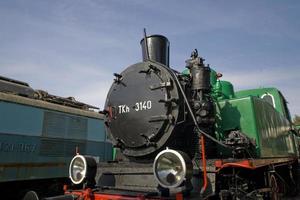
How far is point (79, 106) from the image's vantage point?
9789 mm

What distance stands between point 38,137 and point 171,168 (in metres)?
5.65

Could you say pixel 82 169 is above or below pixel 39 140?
below

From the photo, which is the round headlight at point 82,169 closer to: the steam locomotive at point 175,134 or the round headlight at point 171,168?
the steam locomotive at point 175,134

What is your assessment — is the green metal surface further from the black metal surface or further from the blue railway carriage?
the blue railway carriage

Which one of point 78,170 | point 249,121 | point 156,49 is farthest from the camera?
point 156,49

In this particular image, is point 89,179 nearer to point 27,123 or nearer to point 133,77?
point 133,77

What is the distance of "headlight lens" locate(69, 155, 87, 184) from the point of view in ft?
13.1

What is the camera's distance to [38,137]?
790cm

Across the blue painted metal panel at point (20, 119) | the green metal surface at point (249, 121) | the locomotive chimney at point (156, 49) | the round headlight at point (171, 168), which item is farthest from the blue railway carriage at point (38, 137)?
the round headlight at point (171, 168)

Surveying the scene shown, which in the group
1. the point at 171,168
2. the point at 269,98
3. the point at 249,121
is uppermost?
the point at 269,98

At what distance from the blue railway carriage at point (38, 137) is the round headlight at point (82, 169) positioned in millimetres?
3596

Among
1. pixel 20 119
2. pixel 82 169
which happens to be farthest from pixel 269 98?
pixel 20 119

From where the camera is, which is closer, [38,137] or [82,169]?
[82,169]

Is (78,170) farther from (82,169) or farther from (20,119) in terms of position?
(20,119)
